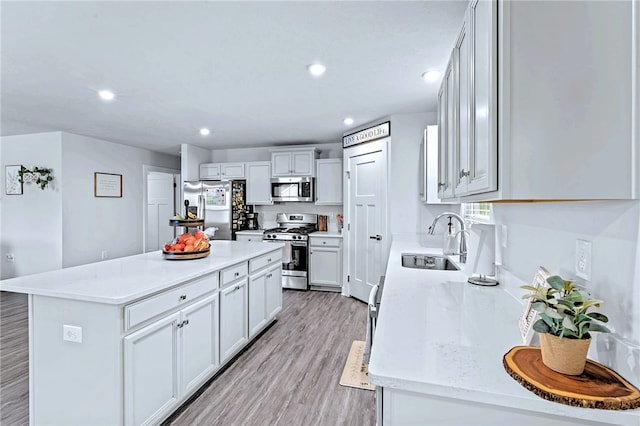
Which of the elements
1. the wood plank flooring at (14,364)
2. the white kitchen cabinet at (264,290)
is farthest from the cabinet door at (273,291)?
the wood plank flooring at (14,364)

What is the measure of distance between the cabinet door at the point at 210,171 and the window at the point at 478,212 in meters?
4.19

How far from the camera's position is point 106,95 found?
3.10m

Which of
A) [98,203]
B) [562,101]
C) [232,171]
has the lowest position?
[98,203]

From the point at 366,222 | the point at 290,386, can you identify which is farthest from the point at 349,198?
the point at 290,386

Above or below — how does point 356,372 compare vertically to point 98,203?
below

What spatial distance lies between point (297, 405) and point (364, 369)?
2.27 feet

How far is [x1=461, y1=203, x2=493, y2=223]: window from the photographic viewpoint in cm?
230

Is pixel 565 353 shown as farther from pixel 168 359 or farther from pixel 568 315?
pixel 168 359

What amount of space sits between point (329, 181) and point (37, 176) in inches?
172

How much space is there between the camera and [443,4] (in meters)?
1.71

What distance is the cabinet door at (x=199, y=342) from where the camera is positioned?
6.77 feet

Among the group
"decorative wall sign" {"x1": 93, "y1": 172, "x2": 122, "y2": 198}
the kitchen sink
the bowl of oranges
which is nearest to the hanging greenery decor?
"decorative wall sign" {"x1": 93, "y1": 172, "x2": 122, "y2": 198}

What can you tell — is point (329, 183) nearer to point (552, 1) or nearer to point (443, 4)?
point (443, 4)

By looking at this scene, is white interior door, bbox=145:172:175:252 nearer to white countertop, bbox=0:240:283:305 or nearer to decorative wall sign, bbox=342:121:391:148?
decorative wall sign, bbox=342:121:391:148
